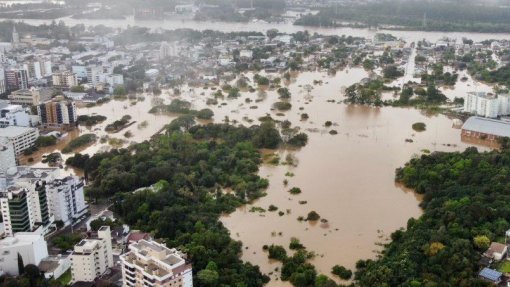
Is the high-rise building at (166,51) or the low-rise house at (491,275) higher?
the high-rise building at (166,51)

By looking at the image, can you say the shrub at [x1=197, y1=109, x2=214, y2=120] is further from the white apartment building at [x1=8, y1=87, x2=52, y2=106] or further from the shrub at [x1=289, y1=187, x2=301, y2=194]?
the shrub at [x1=289, y1=187, x2=301, y2=194]

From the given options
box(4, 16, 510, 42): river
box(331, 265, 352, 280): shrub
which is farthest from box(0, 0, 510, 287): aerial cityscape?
box(4, 16, 510, 42): river

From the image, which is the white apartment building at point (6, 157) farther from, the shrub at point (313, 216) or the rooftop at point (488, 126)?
the rooftop at point (488, 126)

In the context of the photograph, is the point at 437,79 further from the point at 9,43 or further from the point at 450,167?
the point at 9,43

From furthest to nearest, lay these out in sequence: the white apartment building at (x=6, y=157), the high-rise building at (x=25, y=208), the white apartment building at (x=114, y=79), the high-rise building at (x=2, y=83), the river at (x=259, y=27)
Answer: the river at (x=259, y=27)
the white apartment building at (x=114, y=79)
the high-rise building at (x=2, y=83)
the white apartment building at (x=6, y=157)
the high-rise building at (x=25, y=208)

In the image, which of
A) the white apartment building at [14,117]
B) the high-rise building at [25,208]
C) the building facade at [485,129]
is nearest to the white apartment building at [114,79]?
the white apartment building at [14,117]

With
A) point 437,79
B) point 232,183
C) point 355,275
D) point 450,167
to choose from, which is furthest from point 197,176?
point 437,79

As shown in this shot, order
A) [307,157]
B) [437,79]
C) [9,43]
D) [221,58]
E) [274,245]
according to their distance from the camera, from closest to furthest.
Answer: [274,245] → [307,157] → [437,79] → [221,58] → [9,43]
